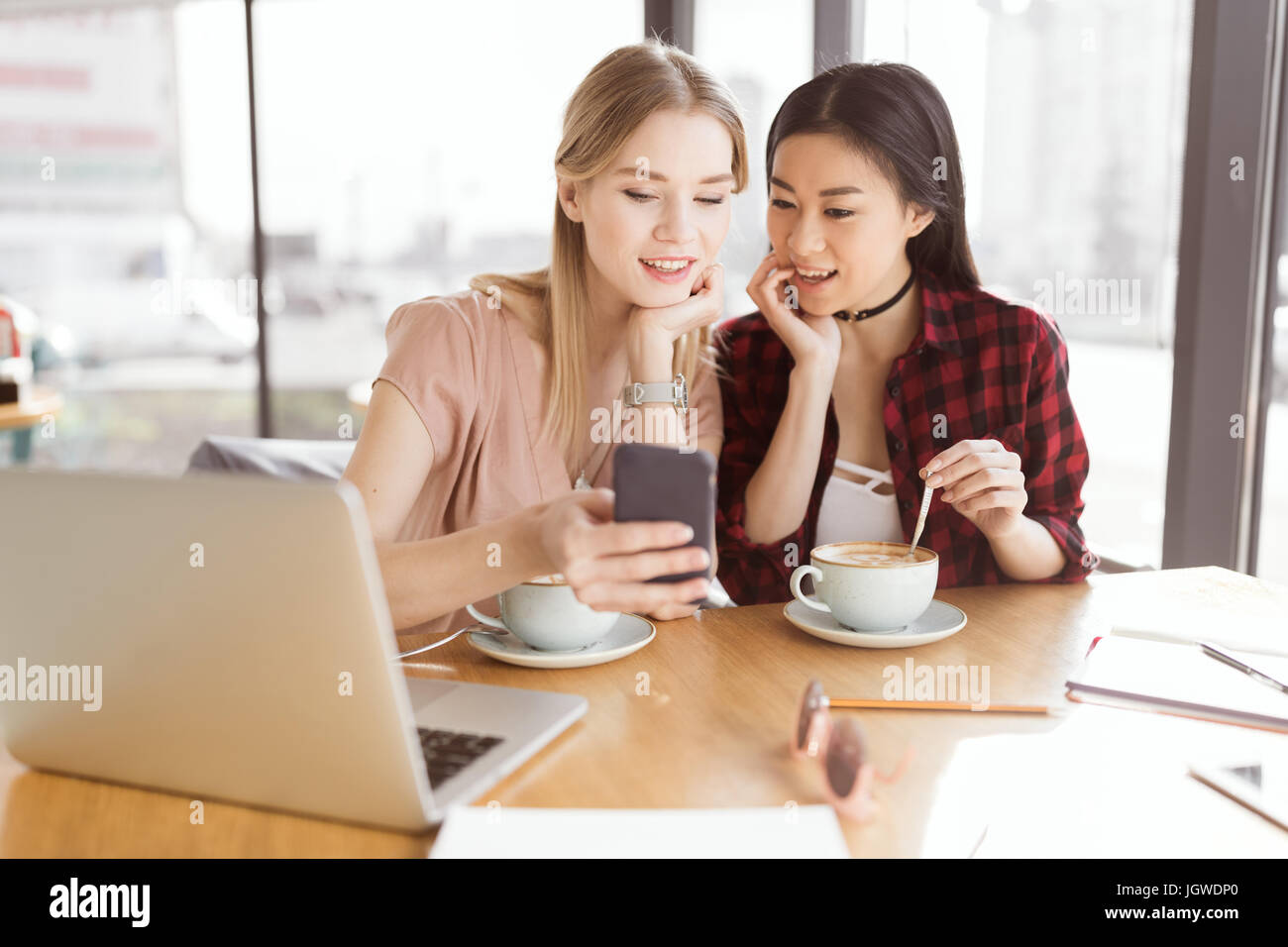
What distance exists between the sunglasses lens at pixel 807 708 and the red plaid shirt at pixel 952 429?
810 millimetres

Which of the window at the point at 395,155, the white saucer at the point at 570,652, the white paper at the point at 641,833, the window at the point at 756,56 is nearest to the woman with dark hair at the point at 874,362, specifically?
the white saucer at the point at 570,652

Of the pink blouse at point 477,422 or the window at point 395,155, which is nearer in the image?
the pink blouse at point 477,422

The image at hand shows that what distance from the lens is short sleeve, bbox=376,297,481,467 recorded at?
1473 mm

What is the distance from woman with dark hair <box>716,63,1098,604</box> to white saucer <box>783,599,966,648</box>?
14.0 inches

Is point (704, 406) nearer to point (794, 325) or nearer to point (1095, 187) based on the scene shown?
point (794, 325)

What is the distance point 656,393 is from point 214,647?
93cm

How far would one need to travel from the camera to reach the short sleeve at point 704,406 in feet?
5.61

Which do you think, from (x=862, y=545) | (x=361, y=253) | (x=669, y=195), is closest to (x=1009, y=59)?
(x=669, y=195)

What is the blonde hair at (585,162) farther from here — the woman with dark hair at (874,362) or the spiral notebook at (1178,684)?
the spiral notebook at (1178,684)

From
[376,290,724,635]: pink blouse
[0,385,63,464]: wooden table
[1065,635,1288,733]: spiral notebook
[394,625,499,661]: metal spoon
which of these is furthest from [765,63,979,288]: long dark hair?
[0,385,63,464]: wooden table

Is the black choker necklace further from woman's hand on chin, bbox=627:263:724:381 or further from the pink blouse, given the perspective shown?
the pink blouse

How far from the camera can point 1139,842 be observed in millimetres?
774

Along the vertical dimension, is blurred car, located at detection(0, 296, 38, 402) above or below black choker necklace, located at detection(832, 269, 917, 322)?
below

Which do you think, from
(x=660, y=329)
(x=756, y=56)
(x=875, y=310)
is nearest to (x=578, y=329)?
(x=660, y=329)
